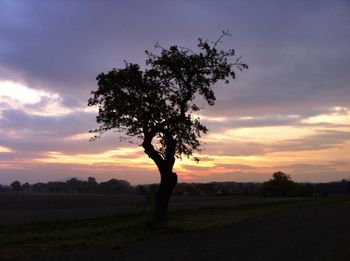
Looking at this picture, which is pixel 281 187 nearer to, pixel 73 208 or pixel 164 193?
pixel 73 208

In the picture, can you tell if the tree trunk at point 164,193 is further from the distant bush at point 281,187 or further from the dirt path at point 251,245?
the distant bush at point 281,187

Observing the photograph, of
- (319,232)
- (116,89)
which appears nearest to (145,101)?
(116,89)

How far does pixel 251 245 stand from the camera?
1766 centimetres

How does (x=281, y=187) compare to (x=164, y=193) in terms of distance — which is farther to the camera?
(x=281, y=187)

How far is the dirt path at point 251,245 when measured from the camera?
1495 cm

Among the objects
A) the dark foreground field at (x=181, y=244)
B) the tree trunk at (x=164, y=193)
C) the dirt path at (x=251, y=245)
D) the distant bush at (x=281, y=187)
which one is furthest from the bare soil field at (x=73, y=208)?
the distant bush at (x=281, y=187)

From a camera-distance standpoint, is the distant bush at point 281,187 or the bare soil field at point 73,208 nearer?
the bare soil field at point 73,208

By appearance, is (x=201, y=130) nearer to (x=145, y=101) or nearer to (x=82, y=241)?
(x=145, y=101)

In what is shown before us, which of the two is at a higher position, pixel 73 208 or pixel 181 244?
pixel 73 208

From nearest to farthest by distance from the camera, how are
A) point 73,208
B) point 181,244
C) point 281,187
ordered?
point 181,244
point 73,208
point 281,187

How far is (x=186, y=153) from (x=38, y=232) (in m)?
8.45

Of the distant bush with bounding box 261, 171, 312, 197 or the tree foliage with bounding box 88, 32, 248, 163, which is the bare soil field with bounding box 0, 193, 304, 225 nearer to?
the tree foliage with bounding box 88, 32, 248, 163

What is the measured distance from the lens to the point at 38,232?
77.0 ft

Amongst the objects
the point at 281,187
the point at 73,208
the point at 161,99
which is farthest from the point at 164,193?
the point at 281,187
